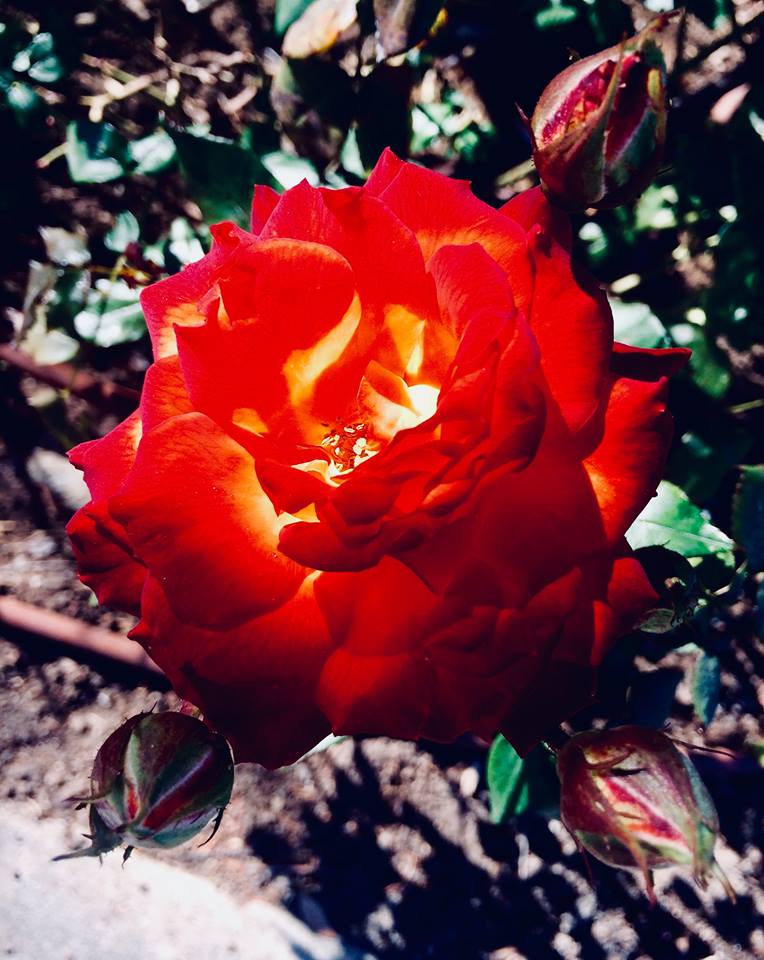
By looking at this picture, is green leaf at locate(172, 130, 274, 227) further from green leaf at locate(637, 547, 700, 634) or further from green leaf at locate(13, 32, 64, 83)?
green leaf at locate(637, 547, 700, 634)

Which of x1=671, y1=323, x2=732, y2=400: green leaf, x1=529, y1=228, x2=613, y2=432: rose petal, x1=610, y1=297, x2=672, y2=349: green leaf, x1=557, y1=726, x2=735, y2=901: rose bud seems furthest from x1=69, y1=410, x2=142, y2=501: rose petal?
x1=671, y1=323, x2=732, y2=400: green leaf

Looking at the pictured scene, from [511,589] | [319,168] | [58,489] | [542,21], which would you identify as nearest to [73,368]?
[58,489]

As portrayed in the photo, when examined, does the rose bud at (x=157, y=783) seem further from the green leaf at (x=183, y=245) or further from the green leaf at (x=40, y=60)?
the green leaf at (x=40, y=60)

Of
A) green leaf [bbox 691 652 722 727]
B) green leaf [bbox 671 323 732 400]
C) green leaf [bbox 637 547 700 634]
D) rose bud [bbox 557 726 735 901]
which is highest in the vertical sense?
green leaf [bbox 637 547 700 634]

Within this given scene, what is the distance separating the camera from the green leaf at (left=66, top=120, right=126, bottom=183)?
99cm

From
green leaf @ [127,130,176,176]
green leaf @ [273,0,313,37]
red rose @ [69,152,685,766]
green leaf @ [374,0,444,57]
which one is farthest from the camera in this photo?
green leaf @ [127,130,176,176]

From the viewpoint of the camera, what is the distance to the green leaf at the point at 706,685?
89 cm

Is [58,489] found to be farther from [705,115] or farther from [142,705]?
[705,115]

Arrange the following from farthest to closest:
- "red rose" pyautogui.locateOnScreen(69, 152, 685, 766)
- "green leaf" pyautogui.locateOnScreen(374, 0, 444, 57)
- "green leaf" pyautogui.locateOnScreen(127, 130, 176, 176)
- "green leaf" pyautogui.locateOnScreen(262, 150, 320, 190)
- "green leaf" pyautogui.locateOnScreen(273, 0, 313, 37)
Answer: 1. "green leaf" pyautogui.locateOnScreen(127, 130, 176, 176)
2. "green leaf" pyautogui.locateOnScreen(262, 150, 320, 190)
3. "green leaf" pyautogui.locateOnScreen(273, 0, 313, 37)
4. "green leaf" pyautogui.locateOnScreen(374, 0, 444, 57)
5. "red rose" pyautogui.locateOnScreen(69, 152, 685, 766)

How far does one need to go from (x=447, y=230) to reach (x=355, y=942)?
1.11m

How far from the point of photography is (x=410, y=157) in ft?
3.19

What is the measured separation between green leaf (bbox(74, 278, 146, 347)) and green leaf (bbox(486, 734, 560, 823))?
2.27ft

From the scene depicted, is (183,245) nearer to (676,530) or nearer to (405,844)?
(676,530)

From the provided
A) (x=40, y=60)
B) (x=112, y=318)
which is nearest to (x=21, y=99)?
(x=40, y=60)
